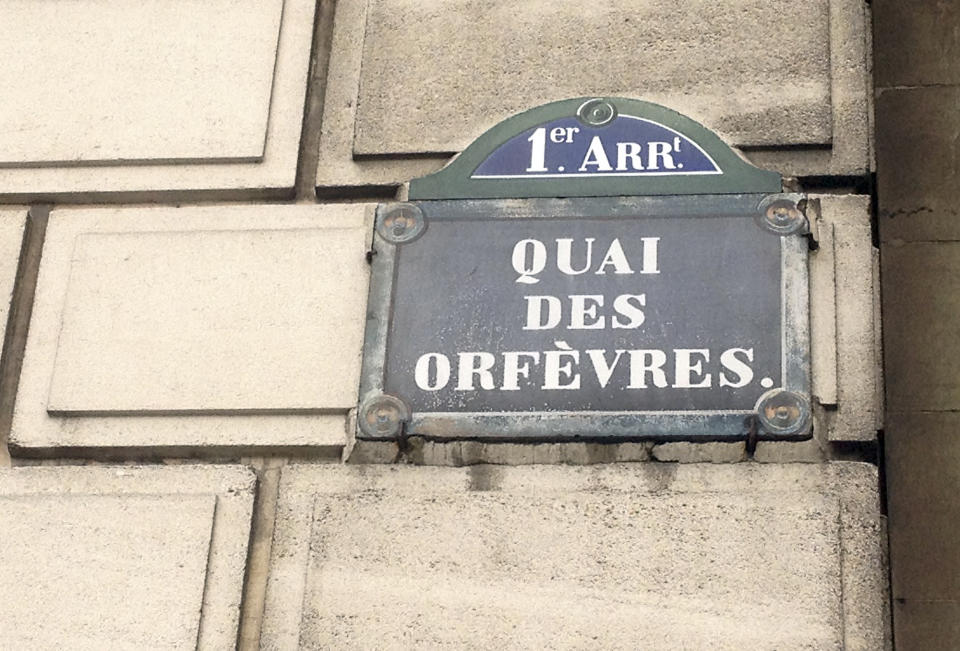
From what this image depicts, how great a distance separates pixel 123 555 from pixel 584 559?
87 cm

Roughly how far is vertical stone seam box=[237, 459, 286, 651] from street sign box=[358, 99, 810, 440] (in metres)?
0.21

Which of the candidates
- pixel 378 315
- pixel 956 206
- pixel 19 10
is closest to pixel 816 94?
pixel 956 206

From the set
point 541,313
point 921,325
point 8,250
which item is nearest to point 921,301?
point 921,325

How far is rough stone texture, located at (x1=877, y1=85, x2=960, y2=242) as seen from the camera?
3713 mm

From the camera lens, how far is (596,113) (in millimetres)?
3877

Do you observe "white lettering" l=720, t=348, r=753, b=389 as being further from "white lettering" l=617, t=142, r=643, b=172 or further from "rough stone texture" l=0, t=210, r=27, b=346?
"rough stone texture" l=0, t=210, r=27, b=346

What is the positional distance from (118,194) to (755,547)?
1577 millimetres

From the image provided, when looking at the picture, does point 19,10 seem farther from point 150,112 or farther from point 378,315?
point 378,315

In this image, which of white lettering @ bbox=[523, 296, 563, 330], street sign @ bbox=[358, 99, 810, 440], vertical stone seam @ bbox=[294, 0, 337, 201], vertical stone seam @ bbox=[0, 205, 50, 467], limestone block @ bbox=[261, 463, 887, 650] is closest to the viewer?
limestone block @ bbox=[261, 463, 887, 650]

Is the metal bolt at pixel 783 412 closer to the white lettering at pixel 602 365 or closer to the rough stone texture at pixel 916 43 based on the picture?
the white lettering at pixel 602 365

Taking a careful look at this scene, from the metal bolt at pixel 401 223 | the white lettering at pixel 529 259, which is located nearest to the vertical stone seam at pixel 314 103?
the metal bolt at pixel 401 223

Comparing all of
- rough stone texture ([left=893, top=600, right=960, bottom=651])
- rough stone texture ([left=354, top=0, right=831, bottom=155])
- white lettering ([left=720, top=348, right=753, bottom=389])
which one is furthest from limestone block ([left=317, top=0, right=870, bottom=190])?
rough stone texture ([left=893, top=600, right=960, bottom=651])

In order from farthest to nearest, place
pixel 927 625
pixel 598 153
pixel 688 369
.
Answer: pixel 598 153
pixel 688 369
pixel 927 625

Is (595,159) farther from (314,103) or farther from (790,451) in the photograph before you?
(790,451)
